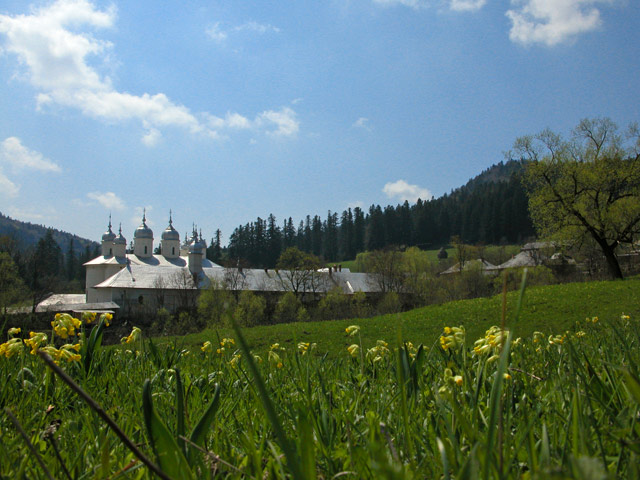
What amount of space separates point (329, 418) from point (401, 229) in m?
140

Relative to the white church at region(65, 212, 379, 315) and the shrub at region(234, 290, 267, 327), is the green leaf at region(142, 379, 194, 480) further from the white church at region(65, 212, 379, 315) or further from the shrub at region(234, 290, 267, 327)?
the white church at region(65, 212, 379, 315)

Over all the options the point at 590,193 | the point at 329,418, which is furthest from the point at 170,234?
the point at 329,418

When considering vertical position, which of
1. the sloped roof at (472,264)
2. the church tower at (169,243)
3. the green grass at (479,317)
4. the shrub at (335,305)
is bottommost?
the shrub at (335,305)

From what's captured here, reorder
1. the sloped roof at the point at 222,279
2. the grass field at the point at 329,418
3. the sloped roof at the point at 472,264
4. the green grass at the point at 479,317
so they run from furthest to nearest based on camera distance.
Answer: the sloped roof at the point at 472,264 → the sloped roof at the point at 222,279 → the green grass at the point at 479,317 → the grass field at the point at 329,418

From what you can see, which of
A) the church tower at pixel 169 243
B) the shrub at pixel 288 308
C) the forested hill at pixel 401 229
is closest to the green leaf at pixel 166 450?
the shrub at pixel 288 308

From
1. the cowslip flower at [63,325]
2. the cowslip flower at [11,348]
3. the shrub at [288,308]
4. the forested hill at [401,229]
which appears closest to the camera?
the cowslip flower at [11,348]

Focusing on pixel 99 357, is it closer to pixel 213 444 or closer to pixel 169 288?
pixel 213 444

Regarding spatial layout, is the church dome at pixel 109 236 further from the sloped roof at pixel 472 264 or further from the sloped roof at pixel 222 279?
the sloped roof at pixel 472 264

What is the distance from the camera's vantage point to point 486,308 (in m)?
23.2

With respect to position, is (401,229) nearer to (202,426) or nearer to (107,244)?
(107,244)

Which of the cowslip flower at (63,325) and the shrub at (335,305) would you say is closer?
the cowslip flower at (63,325)

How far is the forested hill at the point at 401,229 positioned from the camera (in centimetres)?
12212

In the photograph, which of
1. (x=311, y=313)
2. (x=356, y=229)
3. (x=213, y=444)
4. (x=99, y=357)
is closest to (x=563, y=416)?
(x=213, y=444)

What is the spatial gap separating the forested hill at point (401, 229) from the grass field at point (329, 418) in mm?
117254
